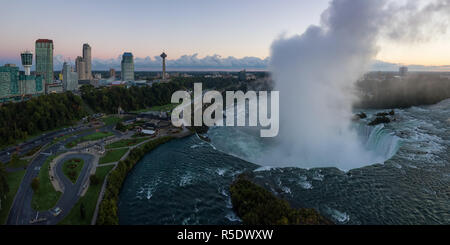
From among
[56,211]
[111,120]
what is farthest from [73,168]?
[111,120]

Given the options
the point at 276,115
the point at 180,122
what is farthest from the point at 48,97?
the point at 276,115

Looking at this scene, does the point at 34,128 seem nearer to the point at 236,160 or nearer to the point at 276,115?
the point at 236,160

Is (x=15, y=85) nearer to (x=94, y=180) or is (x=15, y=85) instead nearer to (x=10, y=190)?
(x=10, y=190)

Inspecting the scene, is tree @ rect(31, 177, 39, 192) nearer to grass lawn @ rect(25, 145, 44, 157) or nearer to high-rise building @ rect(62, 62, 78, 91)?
grass lawn @ rect(25, 145, 44, 157)

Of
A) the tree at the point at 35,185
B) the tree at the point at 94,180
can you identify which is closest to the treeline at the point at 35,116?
the tree at the point at 35,185

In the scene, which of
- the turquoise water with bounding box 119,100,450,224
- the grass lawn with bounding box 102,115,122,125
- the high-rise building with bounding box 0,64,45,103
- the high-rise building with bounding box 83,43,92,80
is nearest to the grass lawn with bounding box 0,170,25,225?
the turquoise water with bounding box 119,100,450,224

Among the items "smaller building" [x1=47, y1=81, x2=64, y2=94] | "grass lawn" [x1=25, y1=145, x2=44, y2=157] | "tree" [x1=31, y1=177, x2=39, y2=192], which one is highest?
"smaller building" [x1=47, y1=81, x2=64, y2=94]

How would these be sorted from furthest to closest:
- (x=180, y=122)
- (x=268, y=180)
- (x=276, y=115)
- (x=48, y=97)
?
(x=48, y=97), (x=180, y=122), (x=276, y=115), (x=268, y=180)

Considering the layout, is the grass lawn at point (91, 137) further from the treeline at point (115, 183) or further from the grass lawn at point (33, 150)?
the treeline at point (115, 183)

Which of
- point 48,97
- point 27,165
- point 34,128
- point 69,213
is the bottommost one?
point 69,213
